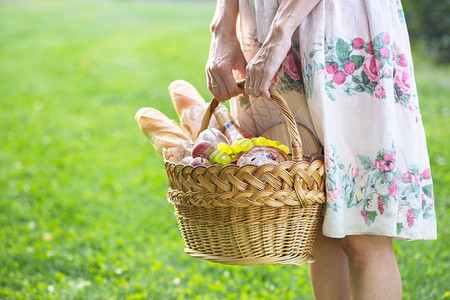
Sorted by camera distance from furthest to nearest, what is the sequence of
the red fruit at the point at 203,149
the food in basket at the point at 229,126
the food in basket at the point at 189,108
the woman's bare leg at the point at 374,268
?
1. the food in basket at the point at 189,108
2. the food in basket at the point at 229,126
3. the red fruit at the point at 203,149
4. the woman's bare leg at the point at 374,268

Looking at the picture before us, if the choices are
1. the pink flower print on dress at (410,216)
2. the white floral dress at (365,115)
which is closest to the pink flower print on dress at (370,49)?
the white floral dress at (365,115)

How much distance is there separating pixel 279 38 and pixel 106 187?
2.97m

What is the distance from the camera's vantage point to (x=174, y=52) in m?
8.72

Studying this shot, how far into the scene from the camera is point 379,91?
1.43m

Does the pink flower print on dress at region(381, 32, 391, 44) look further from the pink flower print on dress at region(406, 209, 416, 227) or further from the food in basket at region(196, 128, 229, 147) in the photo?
the food in basket at region(196, 128, 229, 147)

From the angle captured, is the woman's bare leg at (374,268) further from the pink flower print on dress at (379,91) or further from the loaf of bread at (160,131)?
the loaf of bread at (160,131)

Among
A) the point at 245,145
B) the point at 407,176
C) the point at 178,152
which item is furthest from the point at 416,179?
the point at 178,152

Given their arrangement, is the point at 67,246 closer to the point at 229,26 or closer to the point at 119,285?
the point at 119,285

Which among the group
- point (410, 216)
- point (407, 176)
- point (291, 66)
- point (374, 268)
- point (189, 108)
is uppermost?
point (291, 66)

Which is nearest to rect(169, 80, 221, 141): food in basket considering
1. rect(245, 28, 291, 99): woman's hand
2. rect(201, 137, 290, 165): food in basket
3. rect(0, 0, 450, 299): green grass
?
rect(201, 137, 290, 165): food in basket

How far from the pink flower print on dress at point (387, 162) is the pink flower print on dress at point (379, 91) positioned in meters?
0.15

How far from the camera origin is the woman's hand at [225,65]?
160cm

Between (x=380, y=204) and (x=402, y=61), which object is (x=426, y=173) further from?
(x=402, y=61)

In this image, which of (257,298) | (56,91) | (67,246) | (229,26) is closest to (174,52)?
(56,91)
